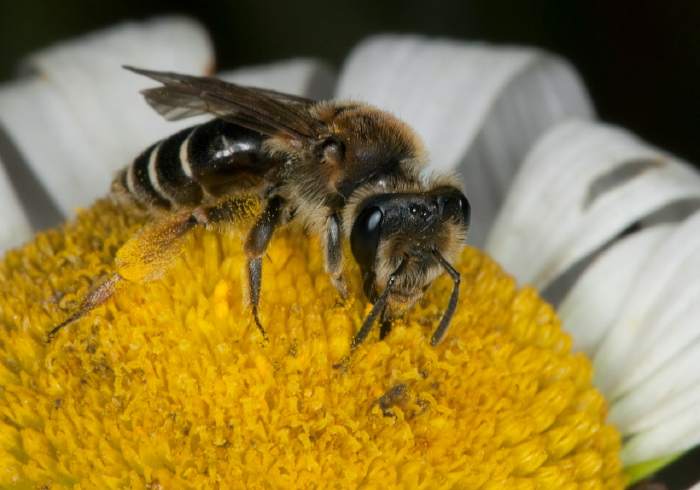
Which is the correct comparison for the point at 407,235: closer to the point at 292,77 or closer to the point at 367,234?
the point at 367,234

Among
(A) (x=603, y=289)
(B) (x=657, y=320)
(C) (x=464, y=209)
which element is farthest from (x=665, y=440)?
(C) (x=464, y=209)

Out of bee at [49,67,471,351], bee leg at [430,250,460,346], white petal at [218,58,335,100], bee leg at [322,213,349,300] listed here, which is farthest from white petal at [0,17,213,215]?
bee leg at [430,250,460,346]

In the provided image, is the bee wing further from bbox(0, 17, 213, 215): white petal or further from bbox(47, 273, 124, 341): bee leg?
bbox(0, 17, 213, 215): white petal

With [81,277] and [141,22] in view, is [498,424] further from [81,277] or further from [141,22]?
[141,22]

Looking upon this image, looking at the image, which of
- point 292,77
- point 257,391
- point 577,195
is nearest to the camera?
point 257,391

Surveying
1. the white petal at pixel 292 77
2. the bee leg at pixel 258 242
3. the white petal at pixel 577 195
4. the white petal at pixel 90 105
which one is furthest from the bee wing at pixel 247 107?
the white petal at pixel 292 77

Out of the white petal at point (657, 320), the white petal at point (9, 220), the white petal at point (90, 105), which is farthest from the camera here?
the white petal at point (90, 105)

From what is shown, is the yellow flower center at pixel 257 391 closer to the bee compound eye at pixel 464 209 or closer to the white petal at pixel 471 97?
the bee compound eye at pixel 464 209
